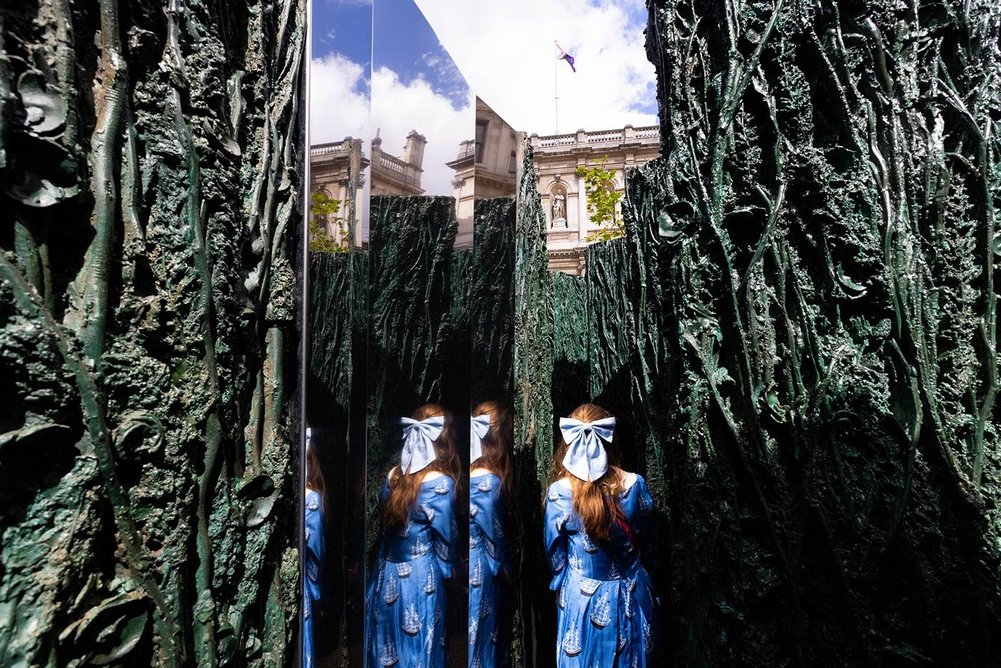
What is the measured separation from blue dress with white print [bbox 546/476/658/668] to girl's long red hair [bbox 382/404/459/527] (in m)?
1.13

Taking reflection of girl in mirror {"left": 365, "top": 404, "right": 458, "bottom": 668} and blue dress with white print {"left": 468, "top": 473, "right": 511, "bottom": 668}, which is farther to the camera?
blue dress with white print {"left": 468, "top": 473, "right": 511, "bottom": 668}

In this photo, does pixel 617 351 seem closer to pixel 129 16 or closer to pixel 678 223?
pixel 678 223

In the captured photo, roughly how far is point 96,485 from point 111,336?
0.26 m

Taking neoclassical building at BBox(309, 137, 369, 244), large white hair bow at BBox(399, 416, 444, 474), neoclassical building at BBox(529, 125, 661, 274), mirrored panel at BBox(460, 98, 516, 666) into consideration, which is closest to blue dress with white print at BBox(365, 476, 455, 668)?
large white hair bow at BBox(399, 416, 444, 474)

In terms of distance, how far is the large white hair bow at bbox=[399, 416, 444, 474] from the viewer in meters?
2.74

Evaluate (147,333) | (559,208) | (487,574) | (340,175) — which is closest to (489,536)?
(487,574)

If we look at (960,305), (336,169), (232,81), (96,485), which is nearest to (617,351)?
(960,305)

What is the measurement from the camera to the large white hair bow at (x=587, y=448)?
3926mm

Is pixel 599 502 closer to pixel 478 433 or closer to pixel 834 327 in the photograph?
pixel 478 433

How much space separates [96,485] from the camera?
105 cm

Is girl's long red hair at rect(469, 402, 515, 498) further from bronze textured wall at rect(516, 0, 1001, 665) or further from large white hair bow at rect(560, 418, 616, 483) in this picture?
bronze textured wall at rect(516, 0, 1001, 665)

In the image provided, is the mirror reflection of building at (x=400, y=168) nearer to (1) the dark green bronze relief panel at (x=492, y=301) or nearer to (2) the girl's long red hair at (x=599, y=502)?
(1) the dark green bronze relief panel at (x=492, y=301)

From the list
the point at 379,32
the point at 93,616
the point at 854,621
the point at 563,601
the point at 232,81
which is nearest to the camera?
the point at 93,616

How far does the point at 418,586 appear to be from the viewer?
3.11 m
